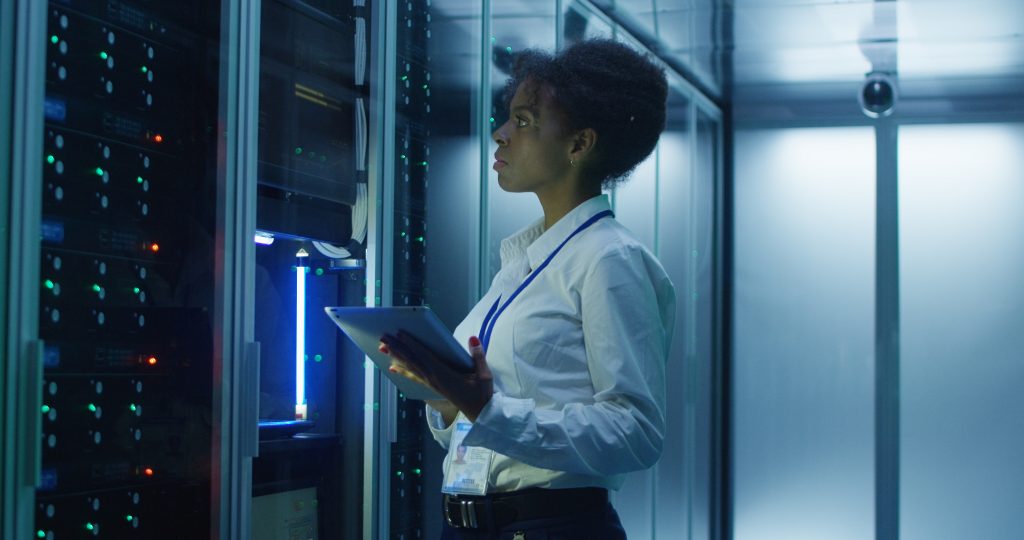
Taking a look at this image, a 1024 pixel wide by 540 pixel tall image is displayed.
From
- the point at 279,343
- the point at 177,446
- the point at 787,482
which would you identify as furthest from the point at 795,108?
the point at 177,446

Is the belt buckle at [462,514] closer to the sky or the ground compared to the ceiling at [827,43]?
closer to the ground

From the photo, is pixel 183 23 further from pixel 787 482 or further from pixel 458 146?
pixel 787 482

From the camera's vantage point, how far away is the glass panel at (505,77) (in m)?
3.17

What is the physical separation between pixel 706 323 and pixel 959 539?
1556 millimetres

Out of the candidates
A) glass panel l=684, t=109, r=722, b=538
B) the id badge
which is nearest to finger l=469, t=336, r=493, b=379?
the id badge

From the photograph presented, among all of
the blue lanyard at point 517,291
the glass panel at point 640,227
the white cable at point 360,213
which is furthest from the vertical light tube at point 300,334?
the glass panel at point 640,227

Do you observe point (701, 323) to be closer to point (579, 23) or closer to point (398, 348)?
point (579, 23)

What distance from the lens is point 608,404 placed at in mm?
1549

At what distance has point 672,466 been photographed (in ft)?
16.9

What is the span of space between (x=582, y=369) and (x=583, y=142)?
38 cm

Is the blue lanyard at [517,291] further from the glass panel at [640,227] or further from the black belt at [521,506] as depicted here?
the glass panel at [640,227]

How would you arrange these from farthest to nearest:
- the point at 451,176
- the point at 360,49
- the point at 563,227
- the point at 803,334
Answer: the point at 803,334
the point at 451,176
the point at 360,49
the point at 563,227

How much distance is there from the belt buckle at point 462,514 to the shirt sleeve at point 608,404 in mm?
152

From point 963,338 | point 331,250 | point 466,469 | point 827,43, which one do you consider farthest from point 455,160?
point 963,338
